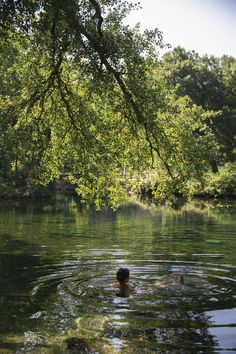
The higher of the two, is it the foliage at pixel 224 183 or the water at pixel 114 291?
the foliage at pixel 224 183

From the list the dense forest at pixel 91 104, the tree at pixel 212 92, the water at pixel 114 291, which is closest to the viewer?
the water at pixel 114 291

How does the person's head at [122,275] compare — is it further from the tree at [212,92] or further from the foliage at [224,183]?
the tree at [212,92]

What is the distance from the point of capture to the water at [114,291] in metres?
10.6

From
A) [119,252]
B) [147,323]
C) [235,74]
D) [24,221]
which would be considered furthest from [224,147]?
[147,323]

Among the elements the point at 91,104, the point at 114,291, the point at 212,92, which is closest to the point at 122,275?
the point at 114,291

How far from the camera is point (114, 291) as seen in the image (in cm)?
1573

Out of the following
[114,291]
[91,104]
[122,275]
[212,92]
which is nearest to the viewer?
[122,275]

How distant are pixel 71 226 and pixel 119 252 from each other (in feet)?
42.1

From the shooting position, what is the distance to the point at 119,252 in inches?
954

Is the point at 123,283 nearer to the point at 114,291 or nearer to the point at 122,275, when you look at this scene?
the point at 122,275

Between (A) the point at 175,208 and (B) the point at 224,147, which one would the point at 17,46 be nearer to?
(A) the point at 175,208

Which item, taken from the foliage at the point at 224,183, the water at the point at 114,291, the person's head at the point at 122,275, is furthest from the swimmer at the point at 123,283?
the foliage at the point at 224,183

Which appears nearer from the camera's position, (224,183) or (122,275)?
(122,275)

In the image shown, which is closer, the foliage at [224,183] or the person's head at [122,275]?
the person's head at [122,275]
